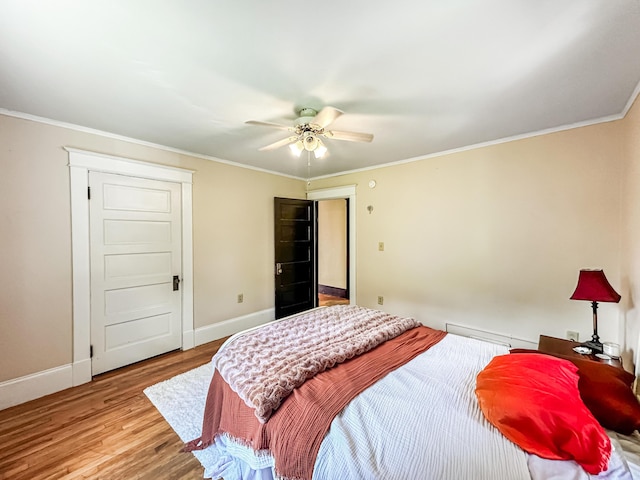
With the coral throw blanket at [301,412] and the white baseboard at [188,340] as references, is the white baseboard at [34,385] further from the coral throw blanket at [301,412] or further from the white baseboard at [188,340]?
the coral throw blanket at [301,412]

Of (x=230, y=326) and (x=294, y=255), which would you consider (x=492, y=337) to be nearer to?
(x=294, y=255)

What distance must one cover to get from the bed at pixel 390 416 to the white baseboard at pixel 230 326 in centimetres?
181

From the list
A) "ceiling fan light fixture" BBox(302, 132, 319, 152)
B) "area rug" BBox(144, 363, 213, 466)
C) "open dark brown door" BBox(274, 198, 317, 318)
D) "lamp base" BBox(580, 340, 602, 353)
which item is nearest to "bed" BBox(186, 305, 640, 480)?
"area rug" BBox(144, 363, 213, 466)

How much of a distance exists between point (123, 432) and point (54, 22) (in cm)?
253

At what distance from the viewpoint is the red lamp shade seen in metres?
→ 1.87

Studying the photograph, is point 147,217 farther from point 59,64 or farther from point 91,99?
point 59,64

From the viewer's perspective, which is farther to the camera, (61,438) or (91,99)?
(91,99)

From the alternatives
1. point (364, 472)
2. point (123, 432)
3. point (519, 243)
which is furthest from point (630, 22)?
point (123, 432)

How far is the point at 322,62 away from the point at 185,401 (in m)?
2.78

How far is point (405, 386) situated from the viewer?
1.37m

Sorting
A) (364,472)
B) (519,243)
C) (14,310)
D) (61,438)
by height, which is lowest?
(61,438)

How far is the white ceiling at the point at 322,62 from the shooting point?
1.20 m

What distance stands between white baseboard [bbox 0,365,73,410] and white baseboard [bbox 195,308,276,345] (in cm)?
122

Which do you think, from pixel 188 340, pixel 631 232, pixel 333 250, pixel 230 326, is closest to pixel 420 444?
pixel 631 232
